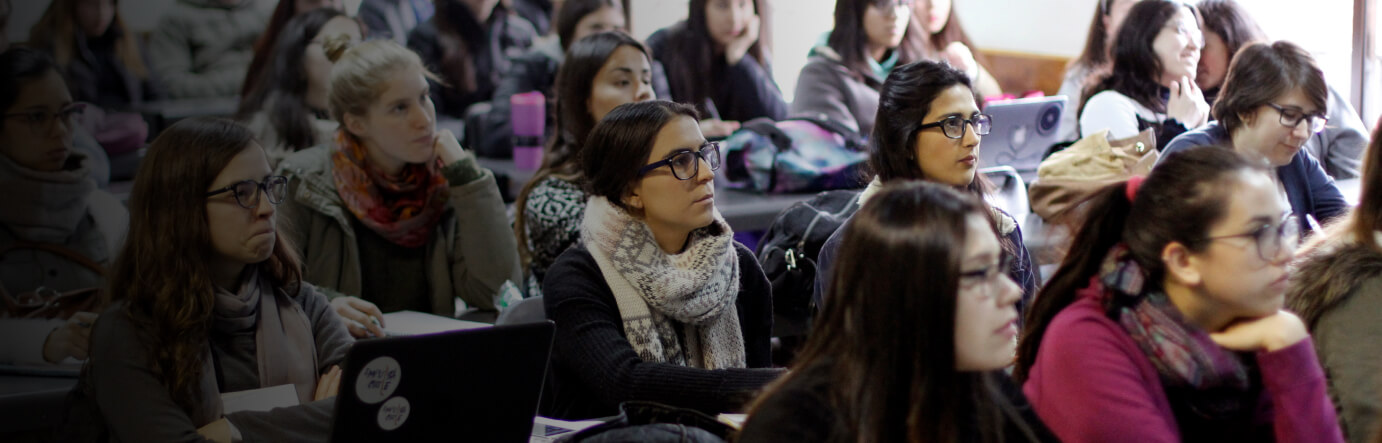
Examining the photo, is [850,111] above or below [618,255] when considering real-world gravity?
below

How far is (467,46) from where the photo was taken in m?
4.66

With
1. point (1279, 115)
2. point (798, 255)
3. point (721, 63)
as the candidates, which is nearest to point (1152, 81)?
point (1279, 115)

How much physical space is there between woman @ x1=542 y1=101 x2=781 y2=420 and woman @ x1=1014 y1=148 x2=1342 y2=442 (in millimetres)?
652

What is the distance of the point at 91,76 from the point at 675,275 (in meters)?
2.59

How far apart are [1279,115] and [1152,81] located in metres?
1.61

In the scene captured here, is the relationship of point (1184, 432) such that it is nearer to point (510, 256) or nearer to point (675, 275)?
point (675, 275)

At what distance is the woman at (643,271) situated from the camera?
2.10 metres

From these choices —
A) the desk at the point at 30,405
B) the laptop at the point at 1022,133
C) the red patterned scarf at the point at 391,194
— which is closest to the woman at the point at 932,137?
the red patterned scarf at the point at 391,194

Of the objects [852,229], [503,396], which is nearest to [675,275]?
[503,396]

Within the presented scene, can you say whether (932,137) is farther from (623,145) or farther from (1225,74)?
→ (1225,74)

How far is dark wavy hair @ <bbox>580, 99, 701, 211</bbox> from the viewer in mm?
2217

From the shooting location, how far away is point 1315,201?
3551 mm

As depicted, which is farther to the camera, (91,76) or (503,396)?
(91,76)

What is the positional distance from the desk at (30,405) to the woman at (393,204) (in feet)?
2.62
